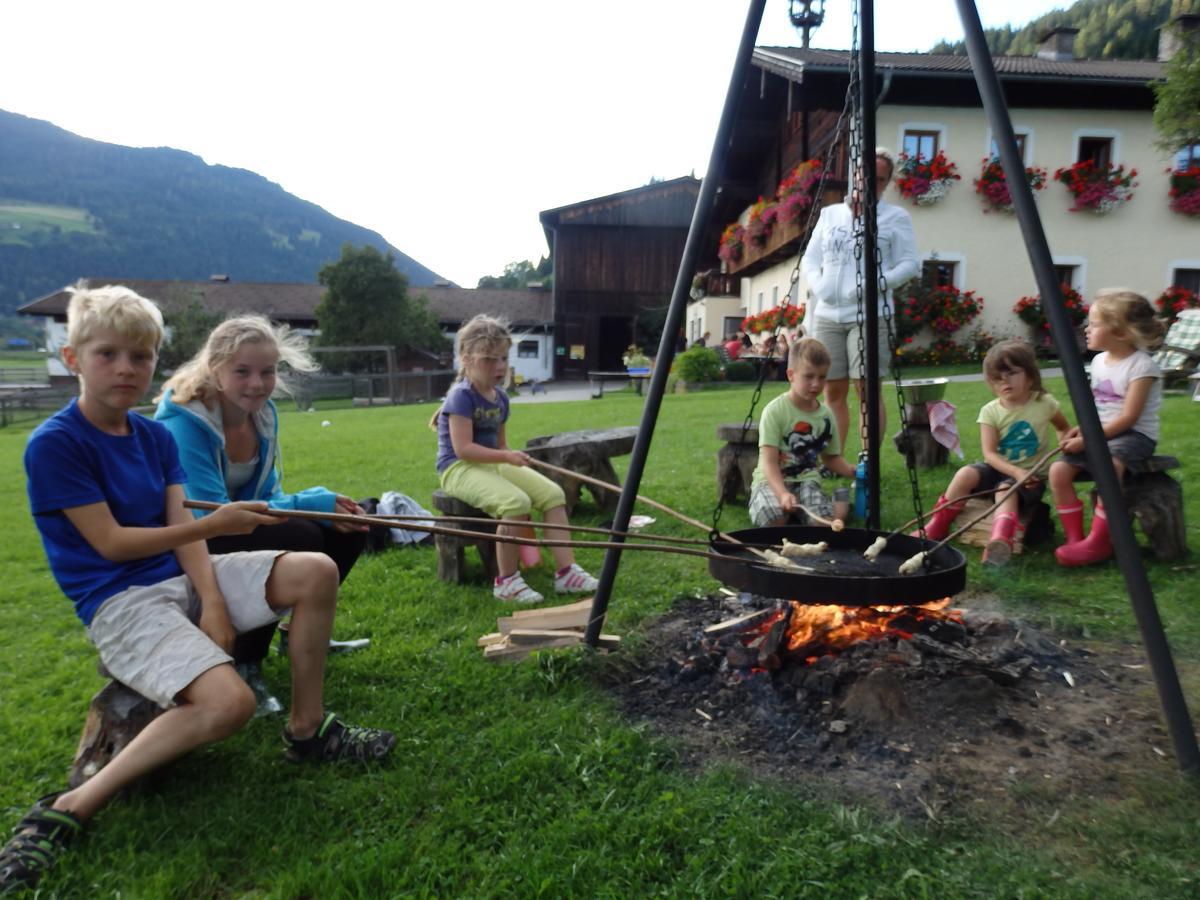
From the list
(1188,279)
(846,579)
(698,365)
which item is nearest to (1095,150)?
(1188,279)

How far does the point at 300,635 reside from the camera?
2295mm

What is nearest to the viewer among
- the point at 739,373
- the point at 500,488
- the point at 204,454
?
the point at 204,454

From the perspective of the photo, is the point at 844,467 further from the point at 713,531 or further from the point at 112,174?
the point at 112,174

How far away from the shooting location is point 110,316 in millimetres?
2076

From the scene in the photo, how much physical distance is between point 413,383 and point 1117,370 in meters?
22.3

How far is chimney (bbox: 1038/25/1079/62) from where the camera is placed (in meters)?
20.4

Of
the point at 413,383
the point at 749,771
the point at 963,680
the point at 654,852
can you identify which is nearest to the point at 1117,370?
the point at 963,680

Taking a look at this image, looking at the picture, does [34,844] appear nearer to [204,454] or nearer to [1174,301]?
[204,454]

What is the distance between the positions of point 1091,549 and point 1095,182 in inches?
620

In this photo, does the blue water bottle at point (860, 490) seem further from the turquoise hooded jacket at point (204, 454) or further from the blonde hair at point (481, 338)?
the turquoise hooded jacket at point (204, 454)

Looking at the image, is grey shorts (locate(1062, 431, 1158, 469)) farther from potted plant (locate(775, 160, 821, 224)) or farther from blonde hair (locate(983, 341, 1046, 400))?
potted plant (locate(775, 160, 821, 224))

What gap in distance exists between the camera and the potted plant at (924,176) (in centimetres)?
1580

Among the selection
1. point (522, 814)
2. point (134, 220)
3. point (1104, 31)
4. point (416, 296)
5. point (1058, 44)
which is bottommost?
point (522, 814)

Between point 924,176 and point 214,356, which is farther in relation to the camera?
point 924,176
